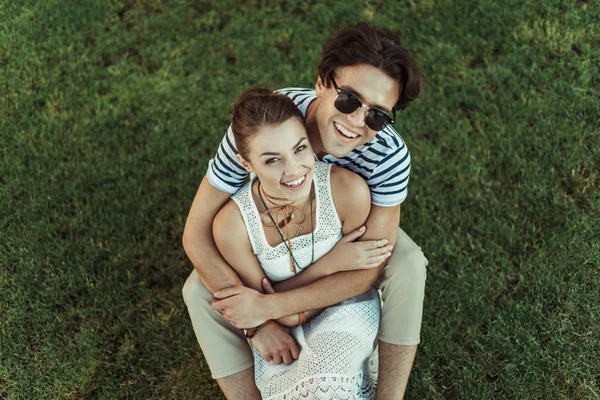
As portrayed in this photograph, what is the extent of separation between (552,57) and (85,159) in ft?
13.3

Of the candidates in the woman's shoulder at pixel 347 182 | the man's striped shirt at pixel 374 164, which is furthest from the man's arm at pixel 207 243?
the woman's shoulder at pixel 347 182

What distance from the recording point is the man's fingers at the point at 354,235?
129 inches

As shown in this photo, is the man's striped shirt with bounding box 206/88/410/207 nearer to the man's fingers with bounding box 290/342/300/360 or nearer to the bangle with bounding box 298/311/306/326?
the bangle with bounding box 298/311/306/326

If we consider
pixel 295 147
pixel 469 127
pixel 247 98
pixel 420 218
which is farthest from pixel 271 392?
pixel 469 127

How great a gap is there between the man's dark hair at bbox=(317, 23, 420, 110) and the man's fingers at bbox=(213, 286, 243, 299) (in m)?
1.22

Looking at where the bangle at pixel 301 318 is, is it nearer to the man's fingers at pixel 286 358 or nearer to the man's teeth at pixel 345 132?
the man's fingers at pixel 286 358

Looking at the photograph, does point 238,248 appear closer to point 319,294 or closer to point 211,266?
point 211,266

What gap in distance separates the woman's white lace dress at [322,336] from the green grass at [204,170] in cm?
79

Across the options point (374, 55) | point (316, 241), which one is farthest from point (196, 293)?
point (374, 55)

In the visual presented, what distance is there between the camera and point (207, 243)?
11.2 ft

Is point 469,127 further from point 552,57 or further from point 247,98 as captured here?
point 247,98

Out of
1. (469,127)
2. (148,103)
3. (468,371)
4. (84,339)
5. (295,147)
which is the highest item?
(295,147)

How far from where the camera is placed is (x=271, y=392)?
3191 millimetres

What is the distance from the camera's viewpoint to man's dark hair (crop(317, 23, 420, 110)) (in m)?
2.95
